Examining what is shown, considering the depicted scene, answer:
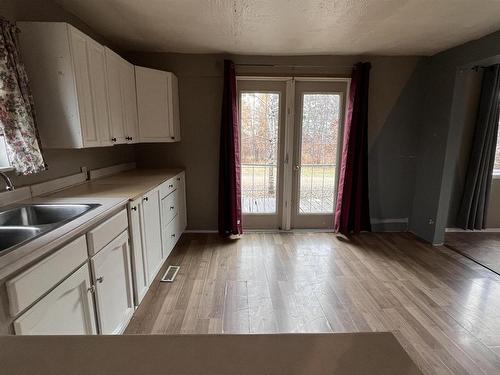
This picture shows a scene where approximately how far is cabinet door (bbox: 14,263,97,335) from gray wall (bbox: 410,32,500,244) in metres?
3.76

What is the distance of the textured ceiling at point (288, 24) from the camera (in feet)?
7.07

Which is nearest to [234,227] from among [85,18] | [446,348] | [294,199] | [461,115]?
[294,199]

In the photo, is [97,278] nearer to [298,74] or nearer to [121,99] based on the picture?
[121,99]

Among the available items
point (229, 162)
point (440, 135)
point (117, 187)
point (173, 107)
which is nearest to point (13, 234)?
point (117, 187)

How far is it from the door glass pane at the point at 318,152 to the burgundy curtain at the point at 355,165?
171 millimetres

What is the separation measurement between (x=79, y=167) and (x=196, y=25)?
66.6 inches

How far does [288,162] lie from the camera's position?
3.75 meters

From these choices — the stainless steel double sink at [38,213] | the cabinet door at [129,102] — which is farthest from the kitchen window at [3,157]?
the cabinet door at [129,102]

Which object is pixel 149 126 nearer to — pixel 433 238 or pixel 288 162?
pixel 288 162

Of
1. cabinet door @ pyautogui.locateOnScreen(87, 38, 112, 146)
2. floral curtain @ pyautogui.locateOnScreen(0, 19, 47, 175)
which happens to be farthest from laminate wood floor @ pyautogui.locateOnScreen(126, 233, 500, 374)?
cabinet door @ pyautogui.locateOnScreen(87, 38, 112, 146)

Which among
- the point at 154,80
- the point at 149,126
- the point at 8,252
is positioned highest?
the point at 154,80

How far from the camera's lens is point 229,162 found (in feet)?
11.7

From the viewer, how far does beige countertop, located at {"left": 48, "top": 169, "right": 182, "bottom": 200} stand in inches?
80.4

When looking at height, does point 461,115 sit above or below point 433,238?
above
